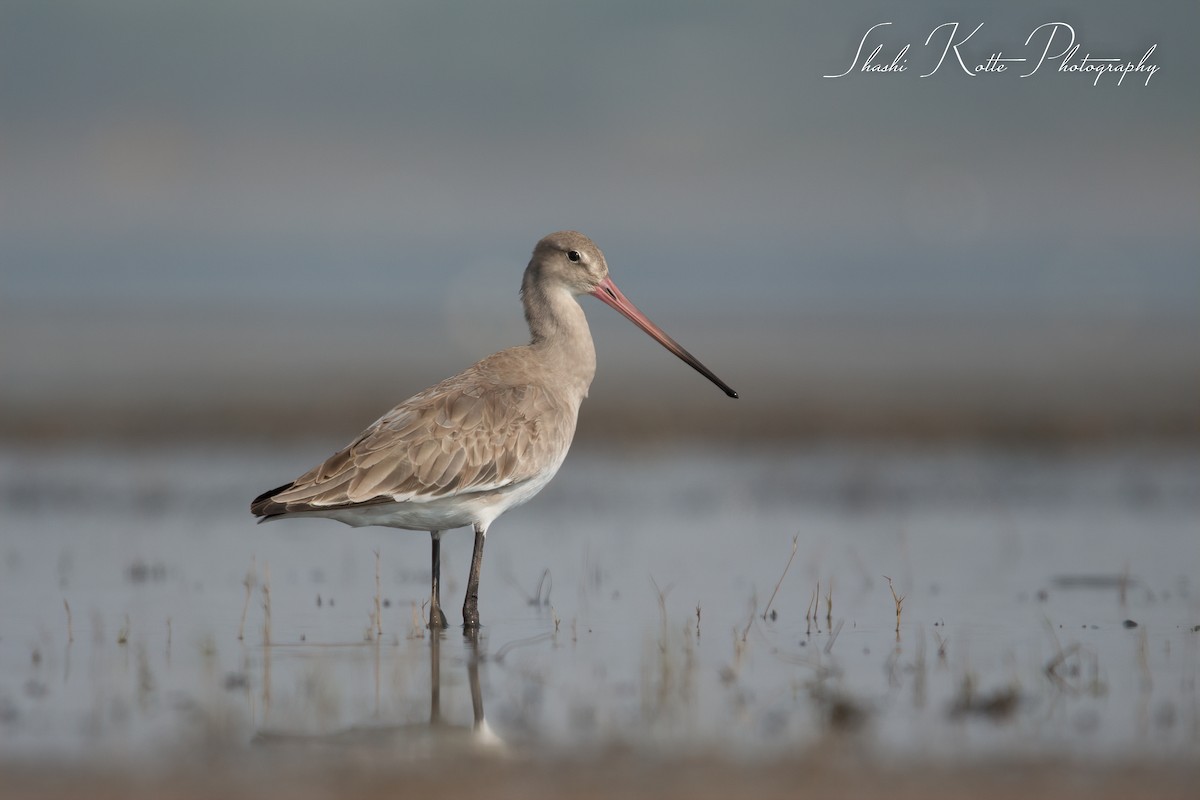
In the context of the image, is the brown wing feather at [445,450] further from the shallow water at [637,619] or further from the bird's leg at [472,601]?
the shallow water at [637,619]

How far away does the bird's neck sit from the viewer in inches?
390

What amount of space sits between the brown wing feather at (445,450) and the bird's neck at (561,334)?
0.34 meters

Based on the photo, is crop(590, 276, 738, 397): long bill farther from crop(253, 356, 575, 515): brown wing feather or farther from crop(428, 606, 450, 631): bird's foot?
crop(428, 606, 450, 631): bird's foot

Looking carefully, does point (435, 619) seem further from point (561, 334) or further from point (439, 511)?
point (561, 334)

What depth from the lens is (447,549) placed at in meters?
11.9

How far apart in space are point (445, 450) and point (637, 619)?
1.37m

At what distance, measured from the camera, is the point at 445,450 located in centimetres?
897

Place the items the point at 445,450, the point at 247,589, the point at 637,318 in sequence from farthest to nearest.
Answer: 1. the point at 637,318
2. the point at 247,589
3. the point at 445,450

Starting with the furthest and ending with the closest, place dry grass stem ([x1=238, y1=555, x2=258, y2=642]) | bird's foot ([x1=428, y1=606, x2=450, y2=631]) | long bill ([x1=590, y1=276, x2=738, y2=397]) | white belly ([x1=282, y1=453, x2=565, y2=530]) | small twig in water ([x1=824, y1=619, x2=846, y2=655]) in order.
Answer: long bill ([x1=590, y1=276, x2=738, y2=397]) → white belly ([x1=282, y1=453, x2=565, y2=530]) → bird's foot ([x1=428, y1=606, x2=450, y2=631]) → dry grass stem ([x1=238, y1=555, x2=258, y2=642]) → small twig in water ([x1=824, y1=619, x2=846, y2=655])

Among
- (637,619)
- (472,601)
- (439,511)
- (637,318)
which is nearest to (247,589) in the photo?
(439,511)

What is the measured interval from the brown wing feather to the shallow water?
2.29ft

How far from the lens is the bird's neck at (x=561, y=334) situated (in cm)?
991

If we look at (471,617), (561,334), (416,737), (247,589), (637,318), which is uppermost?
(637,318)

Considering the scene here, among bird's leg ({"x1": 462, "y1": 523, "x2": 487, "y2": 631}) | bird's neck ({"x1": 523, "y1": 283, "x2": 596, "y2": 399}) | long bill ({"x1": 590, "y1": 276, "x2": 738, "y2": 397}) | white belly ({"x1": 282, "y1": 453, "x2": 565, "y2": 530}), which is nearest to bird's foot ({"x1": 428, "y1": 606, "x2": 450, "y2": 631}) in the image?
bird's leg ({"x1": 462, "y1": 523, "x2": 487, "y2": 631})
